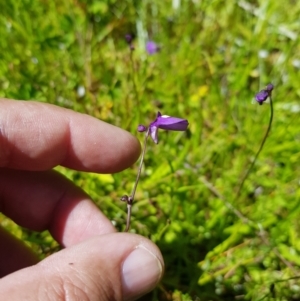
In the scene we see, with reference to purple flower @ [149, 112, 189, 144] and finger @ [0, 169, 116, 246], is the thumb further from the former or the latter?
finger @ [0, 169, 116, 246]

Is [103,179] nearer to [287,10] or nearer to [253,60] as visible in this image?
[253,60]

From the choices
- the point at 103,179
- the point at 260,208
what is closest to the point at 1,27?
the point at 103,179

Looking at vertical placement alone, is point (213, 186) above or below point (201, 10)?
below

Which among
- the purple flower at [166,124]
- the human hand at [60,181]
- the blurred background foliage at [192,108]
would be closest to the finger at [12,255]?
the human hand at [60,181]

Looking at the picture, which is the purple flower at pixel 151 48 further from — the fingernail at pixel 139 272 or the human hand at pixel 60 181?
the fingernail at pixel 139 272

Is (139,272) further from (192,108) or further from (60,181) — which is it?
(192,108)

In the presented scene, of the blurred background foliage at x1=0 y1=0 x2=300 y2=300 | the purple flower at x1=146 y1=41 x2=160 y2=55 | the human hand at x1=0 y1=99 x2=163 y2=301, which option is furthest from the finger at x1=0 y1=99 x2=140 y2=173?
the purple flower at x1=146 y1=41 x2=160 y2=55

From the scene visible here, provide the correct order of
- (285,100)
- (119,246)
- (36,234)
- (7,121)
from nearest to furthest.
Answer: (119,246) → (7,121) → (36,234) → (285,100)
